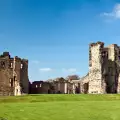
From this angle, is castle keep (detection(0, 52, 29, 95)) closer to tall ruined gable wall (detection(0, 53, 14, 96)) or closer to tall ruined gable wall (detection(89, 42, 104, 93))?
tall ruined gable wall (detection(0, 53, 14, 96))

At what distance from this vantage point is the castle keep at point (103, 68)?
81.3m

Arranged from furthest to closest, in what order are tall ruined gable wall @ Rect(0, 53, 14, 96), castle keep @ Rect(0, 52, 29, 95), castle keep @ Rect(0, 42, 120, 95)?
castle keep @ Rect(0, 42, 120, 95), castle keep @ Rect(0, 52, 29, 95), tall ruined gable wall @ Rect(0, 53, 14, 96)

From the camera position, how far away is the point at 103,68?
3233 inches

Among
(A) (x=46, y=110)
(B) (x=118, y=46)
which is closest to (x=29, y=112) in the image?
(A) (x=46, y=110)

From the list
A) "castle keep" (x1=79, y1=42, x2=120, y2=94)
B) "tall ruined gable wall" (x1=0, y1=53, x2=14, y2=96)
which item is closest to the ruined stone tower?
"castle keep" (x1=79, y1=42, x2=120, y2=94)

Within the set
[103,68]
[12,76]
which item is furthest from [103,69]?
[12,76]

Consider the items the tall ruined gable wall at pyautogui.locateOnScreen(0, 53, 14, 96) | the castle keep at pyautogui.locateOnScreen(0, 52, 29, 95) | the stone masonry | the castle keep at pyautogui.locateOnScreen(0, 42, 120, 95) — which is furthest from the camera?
the stone masonry

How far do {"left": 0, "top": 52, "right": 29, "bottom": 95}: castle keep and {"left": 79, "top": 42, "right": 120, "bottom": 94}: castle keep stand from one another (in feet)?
59.2

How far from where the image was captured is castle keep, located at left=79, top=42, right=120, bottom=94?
8131 cm

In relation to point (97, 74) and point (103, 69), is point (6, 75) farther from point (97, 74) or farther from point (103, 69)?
point (103, 69)

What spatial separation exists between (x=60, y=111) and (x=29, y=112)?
3.06 m

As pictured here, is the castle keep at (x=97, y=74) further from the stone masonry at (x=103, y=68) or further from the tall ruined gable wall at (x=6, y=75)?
the tall ruined gable wall at (x=6, y=75)

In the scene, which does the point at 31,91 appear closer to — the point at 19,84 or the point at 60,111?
the point at 19,84

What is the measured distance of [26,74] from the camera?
74.8 meters
